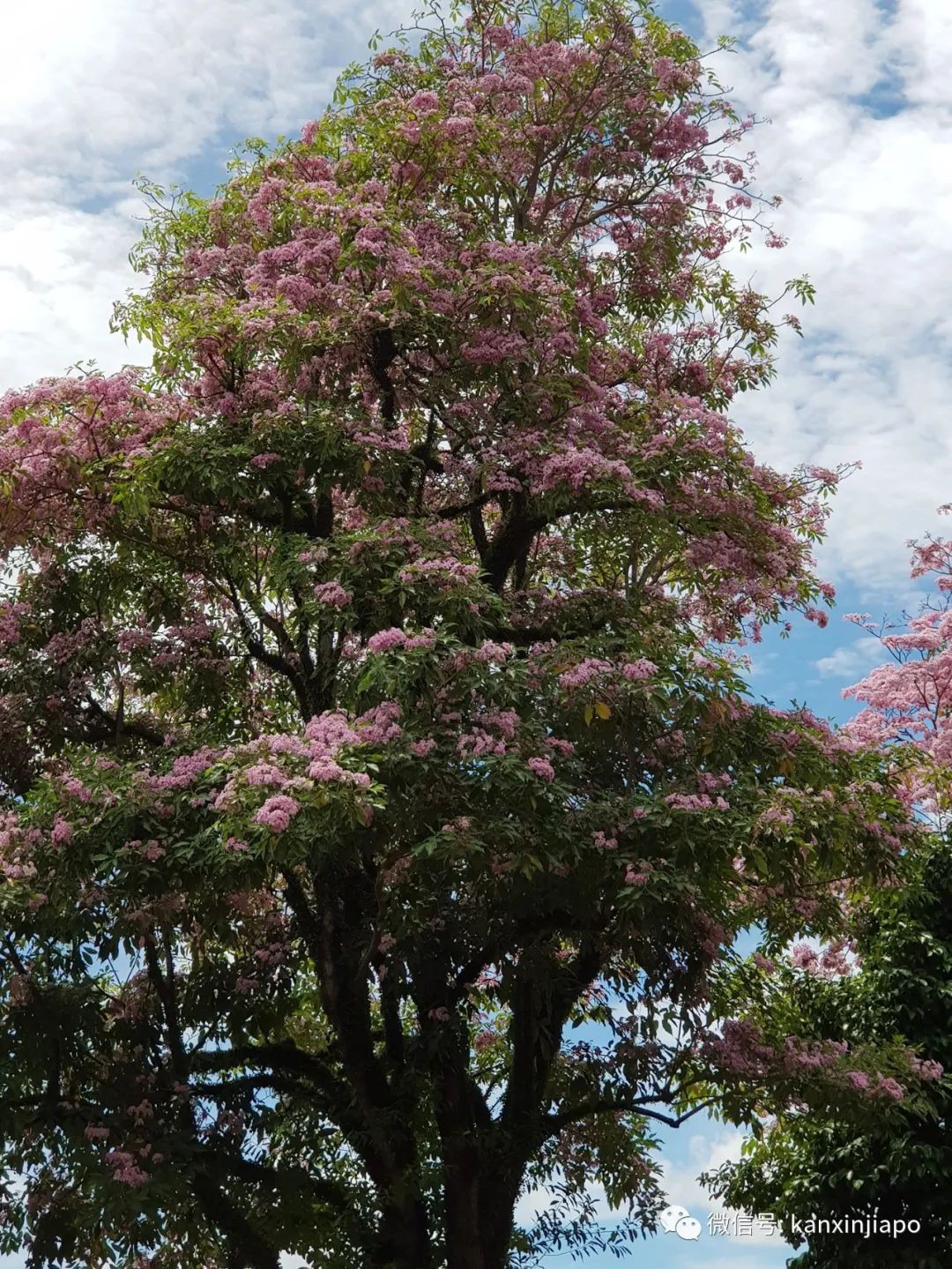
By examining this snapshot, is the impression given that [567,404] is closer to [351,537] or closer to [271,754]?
[351,537]

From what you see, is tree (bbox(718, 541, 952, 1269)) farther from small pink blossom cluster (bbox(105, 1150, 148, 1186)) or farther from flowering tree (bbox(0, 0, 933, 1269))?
small pink blossom cluster (bbox(105, 1150, 148, 1186))

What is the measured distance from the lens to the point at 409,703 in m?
8.59

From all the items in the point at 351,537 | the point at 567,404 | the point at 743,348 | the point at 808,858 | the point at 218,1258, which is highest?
the point at 743,348

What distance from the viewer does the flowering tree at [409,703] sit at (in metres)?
8.79

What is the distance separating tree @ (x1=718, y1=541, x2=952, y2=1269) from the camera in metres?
11.0

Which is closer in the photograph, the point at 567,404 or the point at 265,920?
the point at 567,404

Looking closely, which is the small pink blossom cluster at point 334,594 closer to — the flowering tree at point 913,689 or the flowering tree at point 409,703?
the flowering tree at point 409,703

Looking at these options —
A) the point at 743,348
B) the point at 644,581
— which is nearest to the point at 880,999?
the point at 644,581

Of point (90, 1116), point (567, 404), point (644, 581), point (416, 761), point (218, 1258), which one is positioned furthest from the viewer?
point (644, 581)

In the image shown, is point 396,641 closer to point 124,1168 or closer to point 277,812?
point 277,812

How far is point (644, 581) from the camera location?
1281 centimetres

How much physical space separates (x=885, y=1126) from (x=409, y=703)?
4.96 m

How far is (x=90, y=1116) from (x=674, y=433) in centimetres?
682

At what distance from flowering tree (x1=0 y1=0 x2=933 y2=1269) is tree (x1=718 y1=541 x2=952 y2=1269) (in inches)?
39.9
